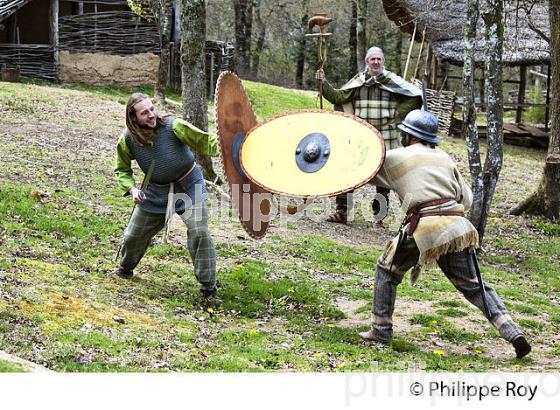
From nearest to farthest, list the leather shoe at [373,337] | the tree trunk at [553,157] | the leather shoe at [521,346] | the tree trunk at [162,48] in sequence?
the leather shoe at [521,346], the leather shoe at [373,337], the tree trunk at [553,157], the tree trunk at [162,48]

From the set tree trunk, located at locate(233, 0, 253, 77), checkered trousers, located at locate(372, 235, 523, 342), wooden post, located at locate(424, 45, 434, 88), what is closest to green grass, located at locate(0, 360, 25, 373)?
checkered trousers, located at locate(372, 235, 523, 342)

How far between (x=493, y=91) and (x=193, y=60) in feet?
11.6

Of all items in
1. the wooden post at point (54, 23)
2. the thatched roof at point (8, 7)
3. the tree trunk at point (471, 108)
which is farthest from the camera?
the wooden post at point (54, 23)

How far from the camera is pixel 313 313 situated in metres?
7.04

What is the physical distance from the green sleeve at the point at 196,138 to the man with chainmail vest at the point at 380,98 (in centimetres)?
304

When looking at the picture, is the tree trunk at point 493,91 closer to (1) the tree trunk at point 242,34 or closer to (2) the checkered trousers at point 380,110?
(2) the checkered trousers at point 380,110

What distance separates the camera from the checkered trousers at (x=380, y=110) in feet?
30.9

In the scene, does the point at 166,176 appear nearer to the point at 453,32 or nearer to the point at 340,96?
the point at 340,96

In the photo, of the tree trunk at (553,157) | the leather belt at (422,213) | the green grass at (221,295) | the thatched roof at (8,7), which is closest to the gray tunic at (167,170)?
the green grass at (221,295)

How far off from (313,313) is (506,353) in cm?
157

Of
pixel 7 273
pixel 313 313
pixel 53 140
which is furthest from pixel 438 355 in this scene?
pixel 53 140

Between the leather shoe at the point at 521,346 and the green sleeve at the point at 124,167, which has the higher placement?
the green sleeve at the point at 124,167

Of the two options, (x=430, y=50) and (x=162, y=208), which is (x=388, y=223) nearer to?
(x=162, y=208)

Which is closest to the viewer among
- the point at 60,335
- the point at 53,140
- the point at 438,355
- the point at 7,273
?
the point at 60,335
